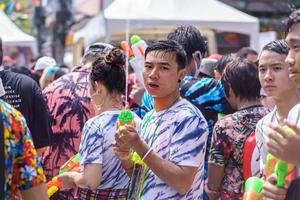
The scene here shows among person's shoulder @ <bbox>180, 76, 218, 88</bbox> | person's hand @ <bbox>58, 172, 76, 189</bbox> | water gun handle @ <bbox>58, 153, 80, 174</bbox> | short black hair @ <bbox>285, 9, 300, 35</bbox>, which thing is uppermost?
short black hair @ <bbox>285, 9, 300, 35</bbox>

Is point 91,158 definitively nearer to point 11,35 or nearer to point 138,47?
point 138,47

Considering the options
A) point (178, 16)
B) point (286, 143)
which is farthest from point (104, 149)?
point (178, 16)

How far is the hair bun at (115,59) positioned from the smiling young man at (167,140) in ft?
2.07

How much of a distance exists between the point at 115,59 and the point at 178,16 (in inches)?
299

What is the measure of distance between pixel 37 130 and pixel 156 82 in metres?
1.48

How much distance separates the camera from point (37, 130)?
5.44 metres

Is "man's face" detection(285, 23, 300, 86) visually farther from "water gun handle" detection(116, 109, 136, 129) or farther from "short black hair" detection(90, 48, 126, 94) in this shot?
"short black hair" detection(90, 48, 126, 94)

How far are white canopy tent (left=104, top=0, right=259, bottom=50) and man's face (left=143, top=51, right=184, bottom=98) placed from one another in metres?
7.95

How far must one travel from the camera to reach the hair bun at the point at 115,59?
195 inches

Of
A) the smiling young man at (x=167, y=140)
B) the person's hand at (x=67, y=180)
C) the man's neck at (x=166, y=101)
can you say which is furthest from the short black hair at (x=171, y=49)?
the person's hand at (x=67, y=180)

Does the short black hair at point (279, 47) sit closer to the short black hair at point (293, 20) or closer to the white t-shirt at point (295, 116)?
the short black hair at point (293, 20)

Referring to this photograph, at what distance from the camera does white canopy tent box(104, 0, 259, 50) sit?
12.4 meters

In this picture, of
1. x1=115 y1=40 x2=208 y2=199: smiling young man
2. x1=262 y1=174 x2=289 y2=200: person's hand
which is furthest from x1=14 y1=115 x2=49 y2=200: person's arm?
x1=262 y1=174 x2=289 y2=200: person's hand

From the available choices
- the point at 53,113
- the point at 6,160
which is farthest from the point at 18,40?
the point at 6,160
